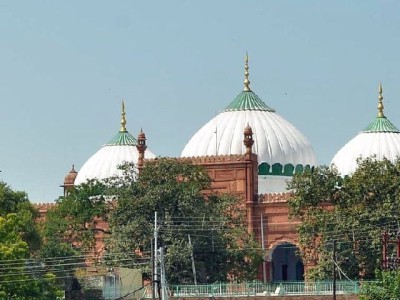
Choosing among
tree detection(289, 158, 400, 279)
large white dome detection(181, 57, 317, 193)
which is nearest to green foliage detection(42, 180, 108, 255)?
large white dome detection(181, 57, 317, 193)

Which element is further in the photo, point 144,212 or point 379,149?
point 379,149

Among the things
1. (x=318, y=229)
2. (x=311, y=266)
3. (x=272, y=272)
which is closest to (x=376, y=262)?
(x=318, y=229)

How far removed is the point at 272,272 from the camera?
7838cm

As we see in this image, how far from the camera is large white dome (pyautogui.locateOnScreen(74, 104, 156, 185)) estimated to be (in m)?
85.2

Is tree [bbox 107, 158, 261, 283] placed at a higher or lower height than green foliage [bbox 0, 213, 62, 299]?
higher

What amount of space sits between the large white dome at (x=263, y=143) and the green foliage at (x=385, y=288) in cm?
2237

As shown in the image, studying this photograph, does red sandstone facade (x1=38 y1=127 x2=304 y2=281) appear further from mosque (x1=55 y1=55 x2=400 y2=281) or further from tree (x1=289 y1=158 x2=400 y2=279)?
tree (x1=289 y1=158 x2=400 y2=279)

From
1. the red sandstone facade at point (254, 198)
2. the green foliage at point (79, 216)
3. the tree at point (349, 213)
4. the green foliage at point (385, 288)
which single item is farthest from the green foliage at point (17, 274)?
the red sandstone facade at point (254, 198)

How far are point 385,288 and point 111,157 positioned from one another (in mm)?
32224

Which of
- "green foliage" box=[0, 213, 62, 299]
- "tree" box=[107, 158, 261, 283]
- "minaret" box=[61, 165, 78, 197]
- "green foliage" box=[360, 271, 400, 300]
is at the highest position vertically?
"minaret" box=[61, 165, 78, 197]

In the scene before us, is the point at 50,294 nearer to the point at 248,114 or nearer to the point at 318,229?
the point at 318,229

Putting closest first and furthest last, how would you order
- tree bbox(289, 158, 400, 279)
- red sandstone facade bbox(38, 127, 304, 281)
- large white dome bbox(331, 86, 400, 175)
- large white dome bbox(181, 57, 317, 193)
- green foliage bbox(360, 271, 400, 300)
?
green foliage bbox(360, 271, 400, 300) → tree bbox(289, 158, 400, 279) → red sandstone facade bbox(38, 127, 304, 281) → large white dome bbox(181, 57, 317, 193) → large white dome bbox(331, 86, 400, 175)

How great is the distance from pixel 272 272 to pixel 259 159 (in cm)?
444

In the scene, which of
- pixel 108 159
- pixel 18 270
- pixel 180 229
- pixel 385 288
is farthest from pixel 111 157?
pixel 385 288
